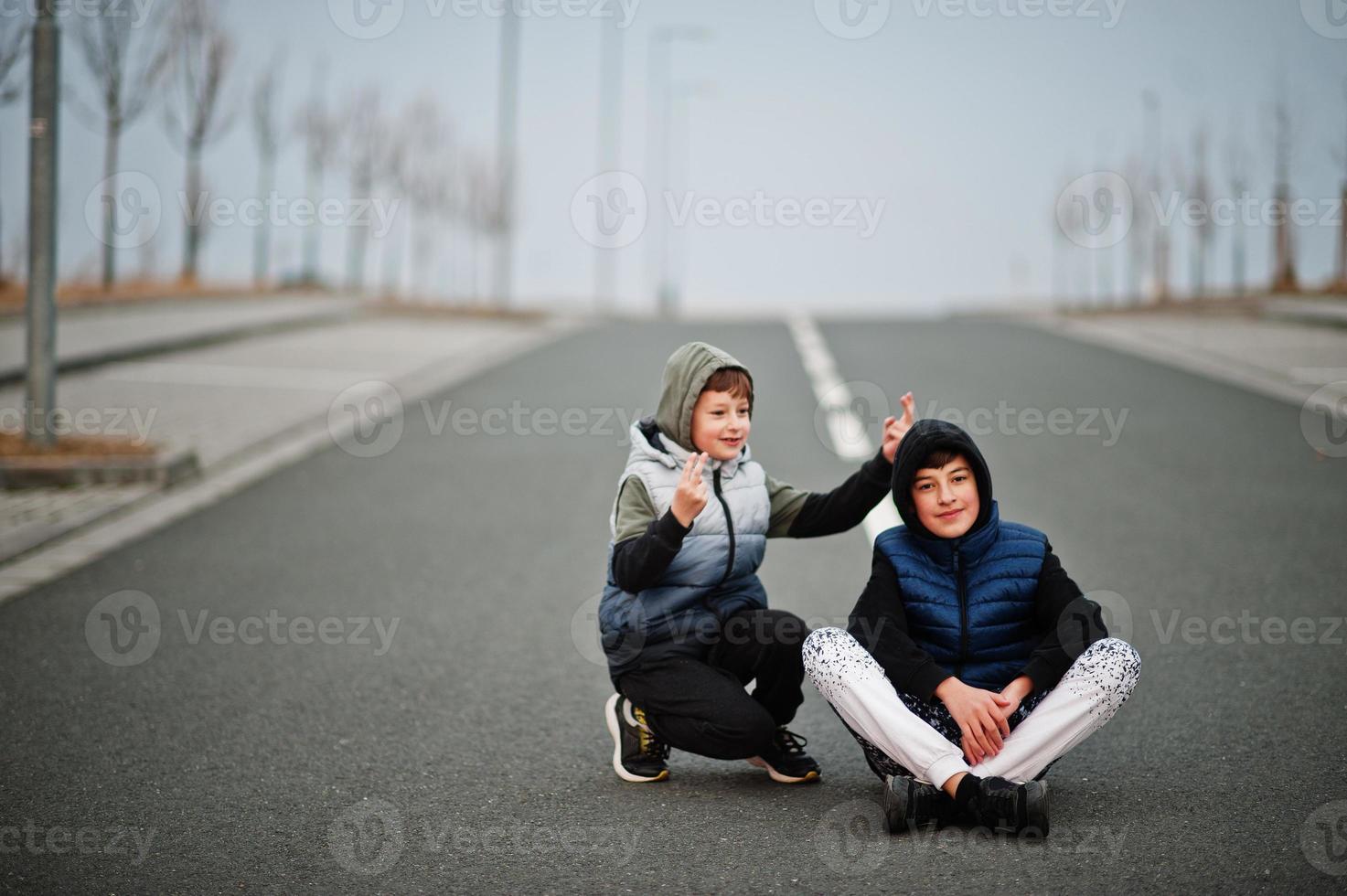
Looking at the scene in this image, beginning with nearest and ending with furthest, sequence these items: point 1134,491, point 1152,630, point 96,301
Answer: point 1152,630 → point 1134,491 → point 96,301

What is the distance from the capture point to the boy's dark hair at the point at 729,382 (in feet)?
15.4

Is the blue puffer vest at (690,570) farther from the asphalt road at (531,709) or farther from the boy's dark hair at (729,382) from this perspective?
the asphalt road at (531,709)

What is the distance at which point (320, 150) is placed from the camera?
40.3m

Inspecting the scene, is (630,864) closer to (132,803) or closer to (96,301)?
(132,803)

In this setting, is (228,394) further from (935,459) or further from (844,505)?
(935,459)

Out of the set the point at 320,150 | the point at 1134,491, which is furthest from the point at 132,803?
the point at 320,150

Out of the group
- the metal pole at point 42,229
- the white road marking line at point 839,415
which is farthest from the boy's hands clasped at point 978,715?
the metal pole at point 42,229

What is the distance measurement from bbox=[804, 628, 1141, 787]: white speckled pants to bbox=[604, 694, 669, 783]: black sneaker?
2.47 feet

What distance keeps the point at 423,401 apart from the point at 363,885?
12326mm

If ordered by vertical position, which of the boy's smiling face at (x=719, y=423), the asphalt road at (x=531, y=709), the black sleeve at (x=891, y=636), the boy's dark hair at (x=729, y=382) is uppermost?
the boy's dark hair at (x=729, y=382)

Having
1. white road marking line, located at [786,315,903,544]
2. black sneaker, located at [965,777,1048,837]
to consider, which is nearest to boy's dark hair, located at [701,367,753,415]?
black sneaker, located at [965,777,1048,837]

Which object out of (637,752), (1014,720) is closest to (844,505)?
(1014,720)

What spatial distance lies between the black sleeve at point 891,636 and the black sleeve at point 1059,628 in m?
0.28

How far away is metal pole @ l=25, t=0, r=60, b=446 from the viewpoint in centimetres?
1052
